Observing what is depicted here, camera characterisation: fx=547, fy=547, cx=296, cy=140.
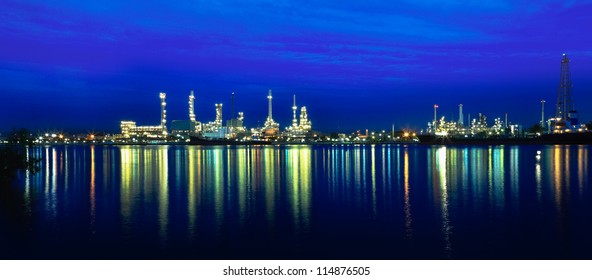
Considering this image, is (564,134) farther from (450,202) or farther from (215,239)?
(215,239)

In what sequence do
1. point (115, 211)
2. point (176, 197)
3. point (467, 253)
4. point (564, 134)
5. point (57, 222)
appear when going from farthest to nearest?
point (564, 134) → point (176, 197) → point (115, 211) → point (57, 222) → point (467, 253)

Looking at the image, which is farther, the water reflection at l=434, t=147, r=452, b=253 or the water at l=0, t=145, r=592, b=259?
the water reflection at l=434, t=147, r=452, b=253

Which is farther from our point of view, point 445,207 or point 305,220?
point 445,207

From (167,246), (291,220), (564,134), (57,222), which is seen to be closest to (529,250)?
(291,220)

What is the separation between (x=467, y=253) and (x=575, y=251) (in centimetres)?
239

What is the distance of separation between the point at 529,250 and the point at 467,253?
4.91 ft

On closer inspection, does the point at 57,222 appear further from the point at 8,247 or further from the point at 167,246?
the point at 167,246

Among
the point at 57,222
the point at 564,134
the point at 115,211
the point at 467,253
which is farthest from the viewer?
the point at 564,134

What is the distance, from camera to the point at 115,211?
18.2 meters

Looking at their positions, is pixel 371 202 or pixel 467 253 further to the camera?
pixel 371 202

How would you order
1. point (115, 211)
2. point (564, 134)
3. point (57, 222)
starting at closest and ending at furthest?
point (57, 222) → point (115, 211) → point (564, 134)

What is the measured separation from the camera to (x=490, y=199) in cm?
2075

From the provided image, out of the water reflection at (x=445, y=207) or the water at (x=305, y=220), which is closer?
the water at (x=305, y=220)

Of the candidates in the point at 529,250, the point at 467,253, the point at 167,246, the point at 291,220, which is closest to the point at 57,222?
the point at 167,246
